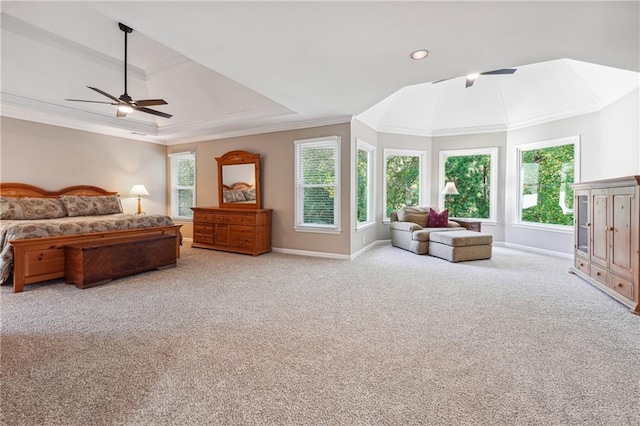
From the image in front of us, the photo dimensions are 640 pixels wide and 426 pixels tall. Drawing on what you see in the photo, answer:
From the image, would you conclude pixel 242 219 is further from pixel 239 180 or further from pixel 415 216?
pixel 415 216

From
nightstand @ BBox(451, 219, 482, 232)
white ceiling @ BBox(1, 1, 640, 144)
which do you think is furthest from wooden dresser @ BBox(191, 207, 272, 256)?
nightstand @ BBox(451, 219, 482, 232)

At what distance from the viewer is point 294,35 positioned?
8.03 ft

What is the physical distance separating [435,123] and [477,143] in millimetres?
1033

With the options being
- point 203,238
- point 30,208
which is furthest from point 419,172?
point 30,208

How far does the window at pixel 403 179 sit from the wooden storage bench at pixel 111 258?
4658mm

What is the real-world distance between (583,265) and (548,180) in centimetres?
242

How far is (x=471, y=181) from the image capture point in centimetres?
662

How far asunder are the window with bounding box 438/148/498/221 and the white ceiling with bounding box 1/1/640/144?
29.0 inches

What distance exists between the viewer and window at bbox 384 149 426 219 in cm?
666

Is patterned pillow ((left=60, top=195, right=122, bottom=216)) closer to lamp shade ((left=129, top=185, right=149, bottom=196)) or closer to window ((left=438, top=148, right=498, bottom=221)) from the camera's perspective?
lamp shade ((left=129, top=185, right=149, bottom=196))

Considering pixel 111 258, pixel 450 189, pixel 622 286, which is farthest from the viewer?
pixel 450 189

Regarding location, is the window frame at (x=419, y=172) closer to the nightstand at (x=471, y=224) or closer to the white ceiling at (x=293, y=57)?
the white ceiling at (x=293, y=57)

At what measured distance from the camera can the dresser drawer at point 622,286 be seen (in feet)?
9.41

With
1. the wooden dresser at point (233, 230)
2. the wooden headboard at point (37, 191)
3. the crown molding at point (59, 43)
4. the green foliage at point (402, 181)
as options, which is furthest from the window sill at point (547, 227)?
the wooden headboard at point (37, 191)
